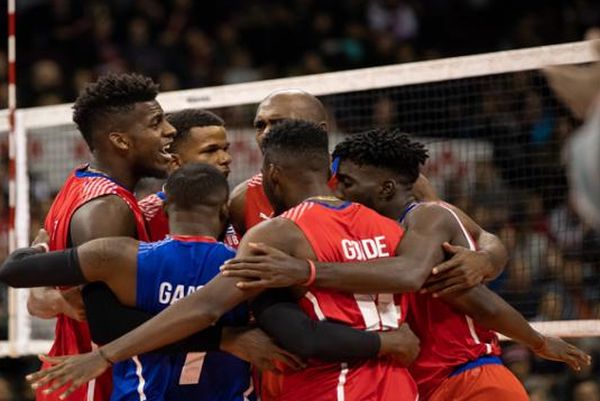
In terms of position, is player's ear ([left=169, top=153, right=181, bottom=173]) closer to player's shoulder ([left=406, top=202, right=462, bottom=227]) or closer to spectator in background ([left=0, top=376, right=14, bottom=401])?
player's shoulder ([left=406, top=202, right=462, bottom=227])

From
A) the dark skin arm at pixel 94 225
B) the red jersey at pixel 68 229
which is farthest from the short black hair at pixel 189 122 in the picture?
the dark skin arm at pixel 94 225

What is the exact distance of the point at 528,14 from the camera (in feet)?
56.0

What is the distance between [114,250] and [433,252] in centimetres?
146

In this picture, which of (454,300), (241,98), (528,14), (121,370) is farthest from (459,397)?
(528,14)

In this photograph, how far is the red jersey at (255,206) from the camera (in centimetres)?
616

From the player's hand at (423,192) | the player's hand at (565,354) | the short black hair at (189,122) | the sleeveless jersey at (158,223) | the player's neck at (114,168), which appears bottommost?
the player's hand at (565,354)

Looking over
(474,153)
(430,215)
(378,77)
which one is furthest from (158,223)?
(474,153)

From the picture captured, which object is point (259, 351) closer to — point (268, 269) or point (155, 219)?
point (268, 269)

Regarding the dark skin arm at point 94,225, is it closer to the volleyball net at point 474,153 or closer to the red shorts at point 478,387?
the red shorts at point 478,387

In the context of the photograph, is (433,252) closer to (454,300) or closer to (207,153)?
(454,300)

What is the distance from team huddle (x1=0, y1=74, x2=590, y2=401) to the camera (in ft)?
15.9

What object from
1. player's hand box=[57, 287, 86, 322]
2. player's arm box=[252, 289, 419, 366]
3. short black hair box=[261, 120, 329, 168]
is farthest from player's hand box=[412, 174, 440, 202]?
player's hand box=[57, 287, 86, 322]

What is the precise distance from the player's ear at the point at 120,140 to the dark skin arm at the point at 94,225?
45cm

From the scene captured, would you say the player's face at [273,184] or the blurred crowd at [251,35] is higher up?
the blurred crowd at [251,35]
